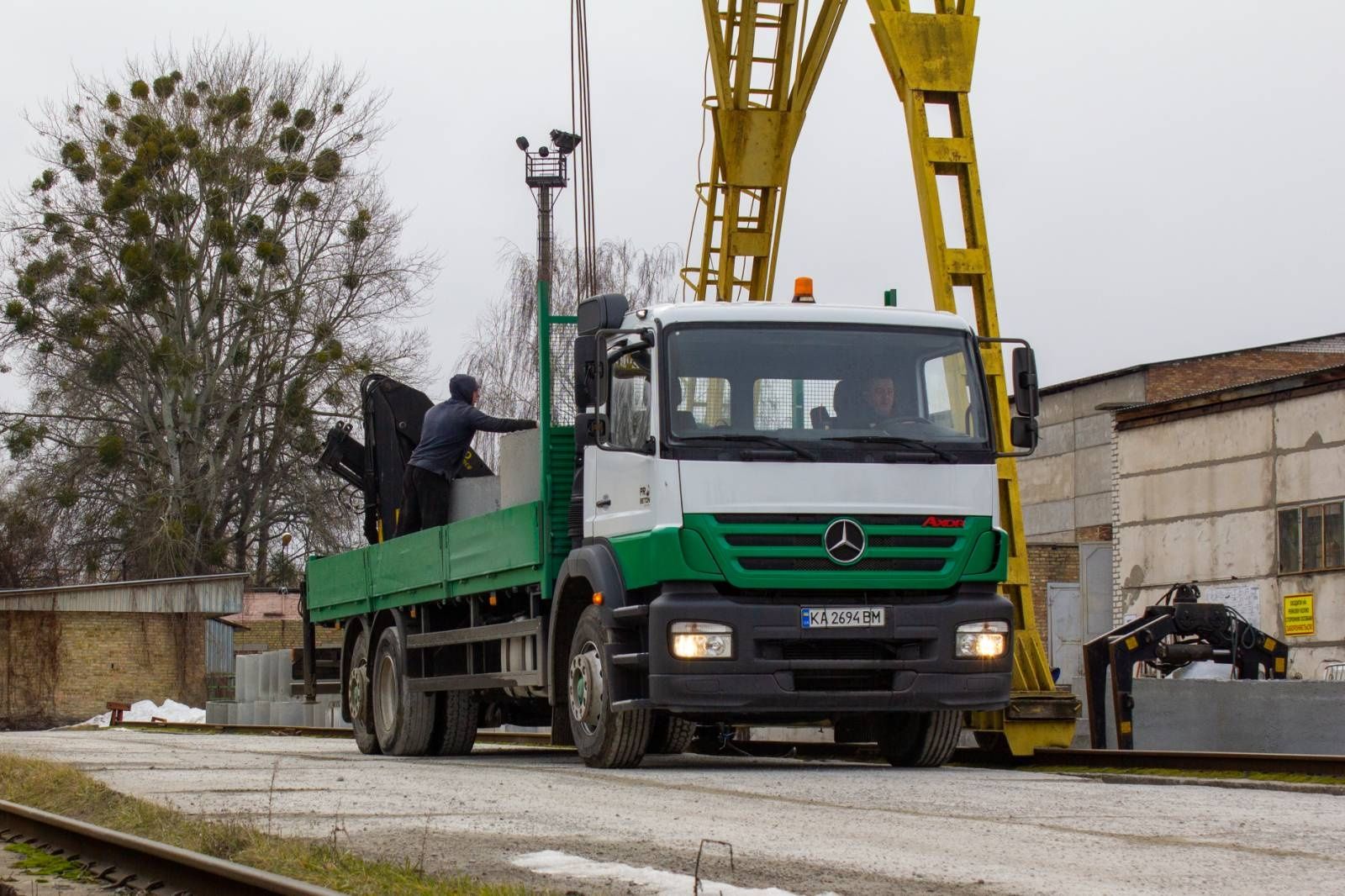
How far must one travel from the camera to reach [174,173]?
45.0 m

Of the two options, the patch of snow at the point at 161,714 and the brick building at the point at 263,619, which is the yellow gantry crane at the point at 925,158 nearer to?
the patch of snow at the point at 161,714

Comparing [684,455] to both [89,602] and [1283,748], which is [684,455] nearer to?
[1283,748]

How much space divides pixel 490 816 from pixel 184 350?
38.5 metres

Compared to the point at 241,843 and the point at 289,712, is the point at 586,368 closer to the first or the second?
the point at 241,843

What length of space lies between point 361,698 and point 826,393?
604 centimetres

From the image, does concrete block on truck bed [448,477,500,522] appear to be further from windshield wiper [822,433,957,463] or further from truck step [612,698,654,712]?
windshield wiper [822,433,957,463]

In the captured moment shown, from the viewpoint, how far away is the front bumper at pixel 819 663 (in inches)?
429

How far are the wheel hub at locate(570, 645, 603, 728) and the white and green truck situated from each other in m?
0.02

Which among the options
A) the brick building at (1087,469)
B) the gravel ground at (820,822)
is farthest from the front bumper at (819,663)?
the brick building at (1087,469)

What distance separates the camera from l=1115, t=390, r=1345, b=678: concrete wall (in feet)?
Result: 108

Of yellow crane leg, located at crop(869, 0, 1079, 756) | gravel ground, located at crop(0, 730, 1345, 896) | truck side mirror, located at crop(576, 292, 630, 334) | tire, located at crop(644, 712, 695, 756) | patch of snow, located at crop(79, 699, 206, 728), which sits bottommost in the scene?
patch of snow, located at crop(79, 699, 206, 728)

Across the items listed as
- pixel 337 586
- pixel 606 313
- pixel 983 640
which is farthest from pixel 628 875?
pixel 337 586

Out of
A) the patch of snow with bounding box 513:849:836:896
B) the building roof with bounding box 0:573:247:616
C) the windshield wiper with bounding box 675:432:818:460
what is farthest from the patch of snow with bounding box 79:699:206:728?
the patch of snow with bounding box 513:849:836:896

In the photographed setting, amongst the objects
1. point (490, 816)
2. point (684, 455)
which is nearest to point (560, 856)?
point (490, 816)
